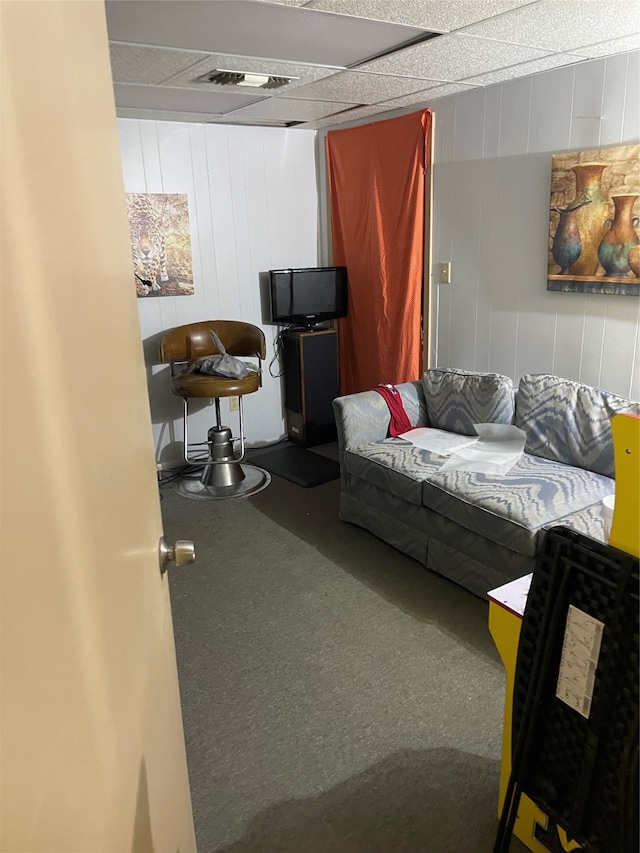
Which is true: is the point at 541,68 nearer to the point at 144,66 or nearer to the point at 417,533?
the point at 144,66

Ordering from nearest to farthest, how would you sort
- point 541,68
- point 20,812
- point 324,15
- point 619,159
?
point 20,812, point 324,15, point 619,159, point 541,68

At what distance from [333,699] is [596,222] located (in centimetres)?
231

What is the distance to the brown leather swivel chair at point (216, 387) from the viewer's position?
3858mm

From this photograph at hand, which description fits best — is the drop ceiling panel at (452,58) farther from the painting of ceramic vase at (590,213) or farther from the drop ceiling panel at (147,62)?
the drop ceiling panel at (147,62)

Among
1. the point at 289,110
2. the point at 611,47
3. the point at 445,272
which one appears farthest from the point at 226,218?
the point at 611,47

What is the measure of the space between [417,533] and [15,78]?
8.68 feet

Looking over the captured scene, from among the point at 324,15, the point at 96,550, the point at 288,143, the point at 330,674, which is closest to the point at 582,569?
the point at 96,550

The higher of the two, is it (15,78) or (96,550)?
(15,78)

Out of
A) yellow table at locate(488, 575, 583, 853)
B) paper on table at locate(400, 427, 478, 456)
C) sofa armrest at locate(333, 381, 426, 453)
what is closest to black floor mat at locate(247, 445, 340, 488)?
sofa armrest at locate(333, 381, 426, 453)

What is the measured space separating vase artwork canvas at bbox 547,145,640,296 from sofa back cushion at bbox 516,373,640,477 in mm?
478

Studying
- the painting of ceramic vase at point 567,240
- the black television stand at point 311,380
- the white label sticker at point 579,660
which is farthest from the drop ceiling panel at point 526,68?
the white label sticker at point 579,660

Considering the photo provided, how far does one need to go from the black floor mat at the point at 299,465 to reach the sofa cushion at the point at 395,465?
770mm

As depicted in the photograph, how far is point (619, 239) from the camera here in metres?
2.82

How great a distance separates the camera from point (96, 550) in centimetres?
77
